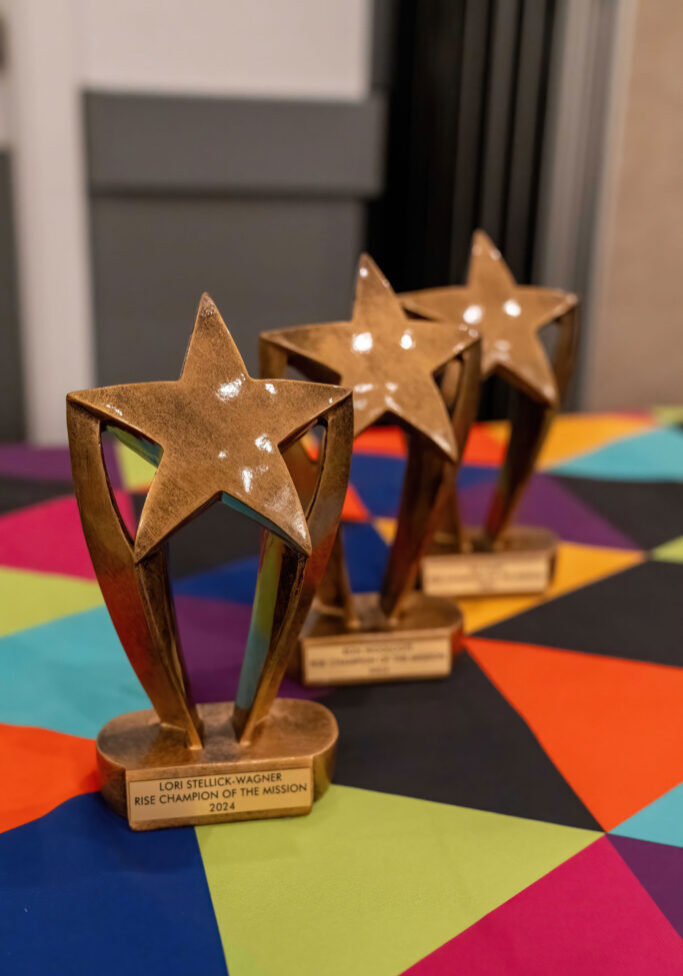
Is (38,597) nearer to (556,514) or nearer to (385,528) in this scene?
(385,528)

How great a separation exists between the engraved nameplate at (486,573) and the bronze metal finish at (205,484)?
315 millimetres

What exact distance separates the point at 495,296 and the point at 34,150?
884 mm

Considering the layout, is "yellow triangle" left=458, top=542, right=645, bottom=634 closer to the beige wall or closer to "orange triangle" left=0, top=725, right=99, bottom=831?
"orange triangle" left=0, top=725, right=99, bottom=831

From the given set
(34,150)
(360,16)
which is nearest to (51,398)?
(34,150)

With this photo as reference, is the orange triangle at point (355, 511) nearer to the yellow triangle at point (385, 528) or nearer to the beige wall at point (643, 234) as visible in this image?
the yellow triangle at point (385, 528)

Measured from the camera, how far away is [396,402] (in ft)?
2.05

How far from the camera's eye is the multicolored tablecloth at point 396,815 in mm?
468

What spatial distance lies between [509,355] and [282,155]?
855mm

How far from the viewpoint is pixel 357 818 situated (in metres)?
0.56

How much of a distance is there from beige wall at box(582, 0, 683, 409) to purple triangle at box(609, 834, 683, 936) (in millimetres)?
1273

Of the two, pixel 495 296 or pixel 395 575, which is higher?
pixel 495 296

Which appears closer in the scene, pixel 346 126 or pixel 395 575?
pixel 395 575

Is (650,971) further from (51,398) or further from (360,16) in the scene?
(360,16)

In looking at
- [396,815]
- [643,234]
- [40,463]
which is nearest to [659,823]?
[396,815]
